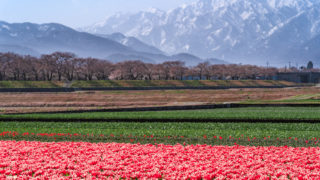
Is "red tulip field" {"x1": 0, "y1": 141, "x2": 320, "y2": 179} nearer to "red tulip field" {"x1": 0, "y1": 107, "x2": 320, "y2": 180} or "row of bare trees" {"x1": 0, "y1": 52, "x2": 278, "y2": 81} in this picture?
"red tulip field" {"x1": 0, "y1": 107, "x2": 320, "y2": 180}

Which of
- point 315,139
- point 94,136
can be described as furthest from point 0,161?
point 315,139

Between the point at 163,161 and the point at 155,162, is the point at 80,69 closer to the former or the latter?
the point at 163,161

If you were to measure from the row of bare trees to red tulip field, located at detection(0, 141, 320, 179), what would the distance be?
13632 centimetres

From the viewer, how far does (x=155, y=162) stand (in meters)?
14.8

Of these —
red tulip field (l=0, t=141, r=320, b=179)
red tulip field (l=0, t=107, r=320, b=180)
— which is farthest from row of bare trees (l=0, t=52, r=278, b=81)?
red tulip field (l=0, t=141, r=320, b=179)

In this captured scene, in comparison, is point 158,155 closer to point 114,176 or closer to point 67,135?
point 114,176

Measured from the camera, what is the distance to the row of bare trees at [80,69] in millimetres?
150525

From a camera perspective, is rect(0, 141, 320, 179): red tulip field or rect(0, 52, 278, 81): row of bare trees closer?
rect(0, 141, 320, 179): red tulip field

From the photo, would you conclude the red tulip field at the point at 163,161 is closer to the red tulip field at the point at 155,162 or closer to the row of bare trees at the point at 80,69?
the red tulip field at the point at 155,162

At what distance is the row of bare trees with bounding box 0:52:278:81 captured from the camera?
494 feet

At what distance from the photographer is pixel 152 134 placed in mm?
25688

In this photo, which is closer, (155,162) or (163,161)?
(155,162)

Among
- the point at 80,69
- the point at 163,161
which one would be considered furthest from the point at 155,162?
the point at 80,69

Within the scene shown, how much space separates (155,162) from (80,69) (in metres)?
152
